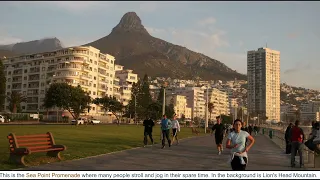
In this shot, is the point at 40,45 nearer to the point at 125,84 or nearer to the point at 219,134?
the point at 219,134

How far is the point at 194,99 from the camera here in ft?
586

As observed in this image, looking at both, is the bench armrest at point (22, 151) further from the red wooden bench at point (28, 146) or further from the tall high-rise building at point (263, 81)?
the tall high-rise building at point (263, 81)

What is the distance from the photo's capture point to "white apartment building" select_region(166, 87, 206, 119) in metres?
178

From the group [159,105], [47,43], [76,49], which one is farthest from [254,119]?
[47,43]

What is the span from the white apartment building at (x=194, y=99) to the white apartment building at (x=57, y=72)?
7859 cm

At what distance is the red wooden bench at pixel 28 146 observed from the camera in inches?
371

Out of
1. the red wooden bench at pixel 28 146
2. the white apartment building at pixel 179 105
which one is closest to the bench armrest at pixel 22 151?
the red wooden bench at pixel 28 146

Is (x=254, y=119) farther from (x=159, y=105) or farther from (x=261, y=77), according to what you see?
(x=159, y=105)

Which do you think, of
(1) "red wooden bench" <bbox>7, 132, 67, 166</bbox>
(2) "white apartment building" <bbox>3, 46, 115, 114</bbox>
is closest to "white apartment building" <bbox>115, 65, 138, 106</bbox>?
(2) "white apartment building" <bbox>3, 46, 115, 114</bbox>

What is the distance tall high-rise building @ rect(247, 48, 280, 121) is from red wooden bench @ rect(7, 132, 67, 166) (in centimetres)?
15705

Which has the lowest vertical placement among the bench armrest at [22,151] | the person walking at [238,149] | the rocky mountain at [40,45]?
the bench armrest at [22,151]

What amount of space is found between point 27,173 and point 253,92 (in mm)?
165842

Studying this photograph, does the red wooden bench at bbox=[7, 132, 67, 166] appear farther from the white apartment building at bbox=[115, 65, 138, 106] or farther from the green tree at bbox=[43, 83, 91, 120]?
the white apartment building at bbox=[115, 65, 138, 106]

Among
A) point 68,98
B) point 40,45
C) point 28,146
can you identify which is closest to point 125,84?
point 68,98
